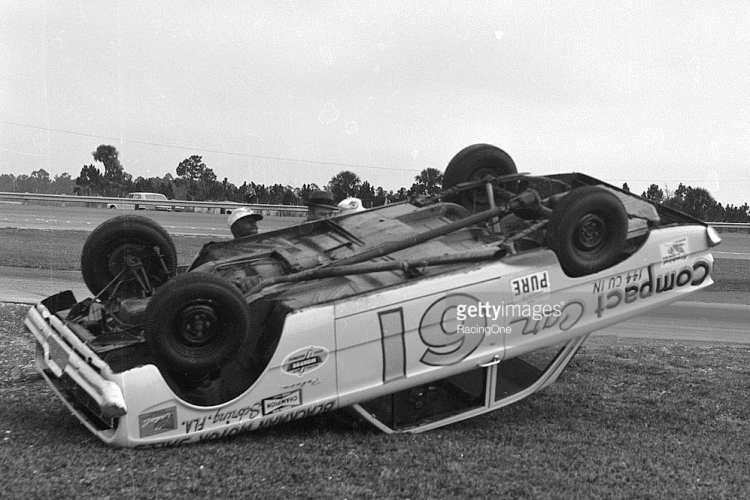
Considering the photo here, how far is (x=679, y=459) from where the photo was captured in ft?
15.0

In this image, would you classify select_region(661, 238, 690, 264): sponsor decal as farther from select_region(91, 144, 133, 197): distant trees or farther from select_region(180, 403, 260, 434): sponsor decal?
select_region(91, 144, 133, 197): distant trees

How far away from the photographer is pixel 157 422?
4.35 m

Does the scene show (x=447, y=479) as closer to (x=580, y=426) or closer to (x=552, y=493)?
(x=552, y=493)

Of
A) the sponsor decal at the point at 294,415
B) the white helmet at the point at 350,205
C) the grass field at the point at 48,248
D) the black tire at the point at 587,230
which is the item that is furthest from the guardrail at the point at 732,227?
the sponsor decal at the point at 294,415

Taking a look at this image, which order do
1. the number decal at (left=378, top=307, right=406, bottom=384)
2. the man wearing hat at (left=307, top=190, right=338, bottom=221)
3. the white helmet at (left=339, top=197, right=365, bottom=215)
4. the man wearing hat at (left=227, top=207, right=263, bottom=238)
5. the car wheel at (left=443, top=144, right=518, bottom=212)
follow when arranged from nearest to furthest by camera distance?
1. the number decal at (left=378, top=307, right=406, bottom=384)
2. the car wheel at (left=443, top=144, right=518, bottom=212)
3. the man wearing hat at (left=227, top=207, right=263, bottom=238)
4. the white helmet at (left=339, top=197, right=365, bottom=215)
5. the man wearing hat at (left=307, top=190, right=338, bottom=221)

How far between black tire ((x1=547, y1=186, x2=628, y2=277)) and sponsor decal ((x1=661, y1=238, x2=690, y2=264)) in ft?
1.61

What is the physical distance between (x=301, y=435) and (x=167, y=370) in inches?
36.0

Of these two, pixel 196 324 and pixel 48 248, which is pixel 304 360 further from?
pixel 48 248

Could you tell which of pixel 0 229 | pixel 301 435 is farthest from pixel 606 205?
pixel 0 229

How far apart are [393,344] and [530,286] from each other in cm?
101

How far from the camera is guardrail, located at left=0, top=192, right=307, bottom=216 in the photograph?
2358 centimetres

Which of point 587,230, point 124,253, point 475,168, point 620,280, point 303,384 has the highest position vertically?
point 475,168

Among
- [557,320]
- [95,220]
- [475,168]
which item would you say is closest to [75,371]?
[557,320]

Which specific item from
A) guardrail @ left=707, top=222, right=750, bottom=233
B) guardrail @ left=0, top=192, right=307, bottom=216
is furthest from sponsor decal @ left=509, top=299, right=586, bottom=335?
guardrail @ left=707, top=222, right=750, bottom=233
